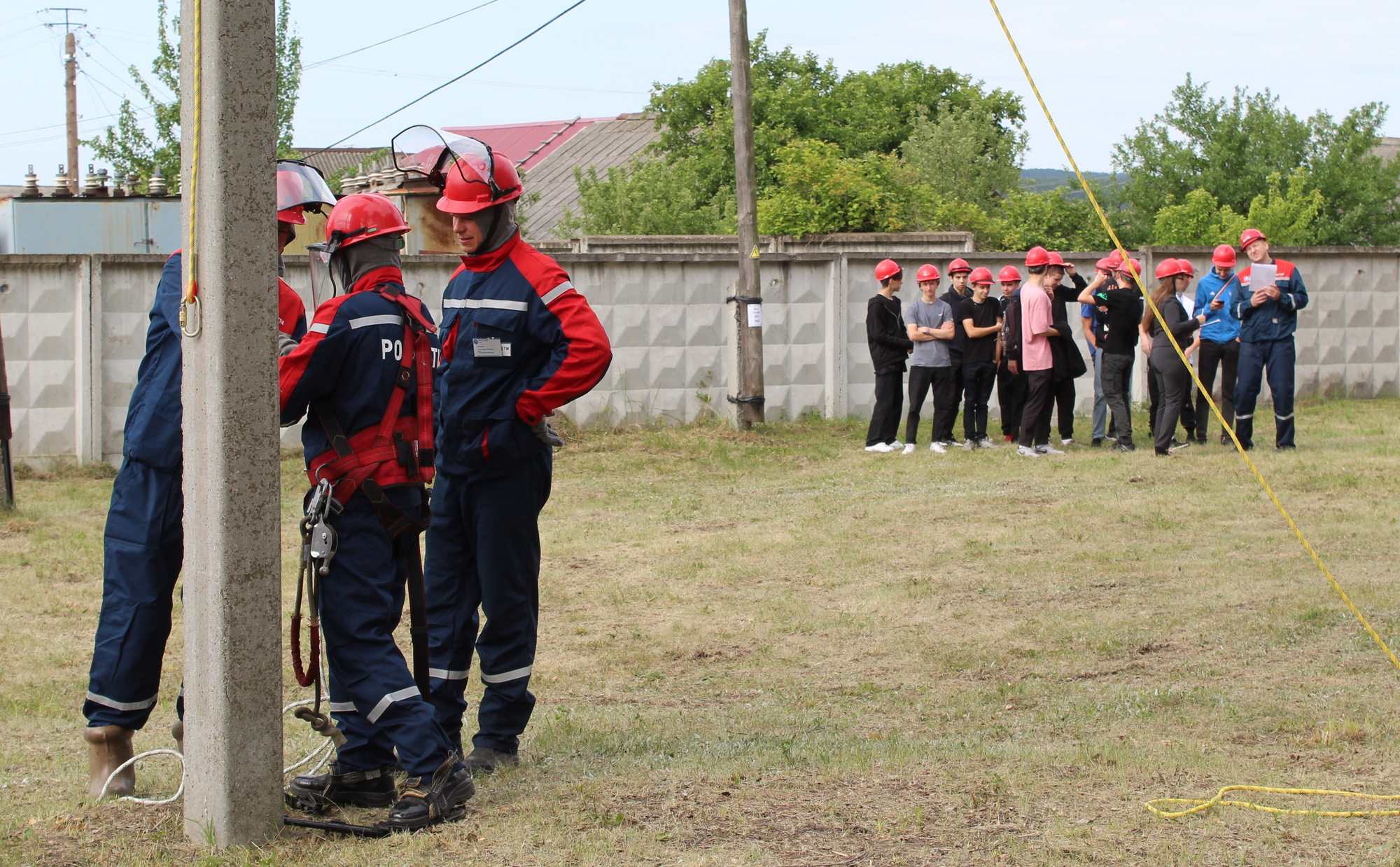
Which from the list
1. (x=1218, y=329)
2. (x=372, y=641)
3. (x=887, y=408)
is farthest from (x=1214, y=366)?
(x=372, y=641)

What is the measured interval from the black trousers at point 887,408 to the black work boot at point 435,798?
1201 cm

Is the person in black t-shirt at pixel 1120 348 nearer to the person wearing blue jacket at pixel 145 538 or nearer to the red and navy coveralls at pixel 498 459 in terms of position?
the red and navy coveralls at pixel 498 459

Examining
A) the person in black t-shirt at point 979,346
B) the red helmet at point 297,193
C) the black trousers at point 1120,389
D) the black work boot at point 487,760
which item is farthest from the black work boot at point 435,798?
the black trousers at point 1120,389

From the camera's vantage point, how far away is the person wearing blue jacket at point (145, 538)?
5.30m

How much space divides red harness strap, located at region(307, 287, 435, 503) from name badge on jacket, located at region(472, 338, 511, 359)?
0.94 ft

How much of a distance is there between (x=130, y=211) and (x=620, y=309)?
9650mm

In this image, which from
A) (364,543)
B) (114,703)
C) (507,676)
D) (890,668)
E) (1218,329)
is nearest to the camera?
(364,543)

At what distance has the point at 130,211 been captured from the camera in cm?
2339

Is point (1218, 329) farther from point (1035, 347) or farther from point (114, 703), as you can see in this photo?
point (114, 703)

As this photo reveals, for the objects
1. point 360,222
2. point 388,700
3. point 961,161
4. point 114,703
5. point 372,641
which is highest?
point 961,161

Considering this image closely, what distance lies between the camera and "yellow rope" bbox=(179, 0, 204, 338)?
452 centimetres

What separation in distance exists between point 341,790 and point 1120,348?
41.2 feet

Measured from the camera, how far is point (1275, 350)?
15.5 m

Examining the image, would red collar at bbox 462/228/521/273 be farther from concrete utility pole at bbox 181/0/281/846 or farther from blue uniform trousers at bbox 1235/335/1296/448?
blue uniform trousers at bbox 1235/335/1296/448
